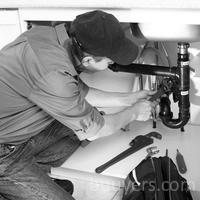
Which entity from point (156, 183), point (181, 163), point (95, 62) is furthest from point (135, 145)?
point (95, 62)

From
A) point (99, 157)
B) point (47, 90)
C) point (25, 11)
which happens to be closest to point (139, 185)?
point (99, 157)

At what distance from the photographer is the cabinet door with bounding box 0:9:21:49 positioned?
4.64ft

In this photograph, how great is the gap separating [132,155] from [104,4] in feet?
2.22

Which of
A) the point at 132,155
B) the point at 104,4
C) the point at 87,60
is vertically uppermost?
the point at 104,4

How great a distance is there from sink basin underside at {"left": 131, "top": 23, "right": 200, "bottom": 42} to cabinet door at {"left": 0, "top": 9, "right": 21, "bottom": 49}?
47cm

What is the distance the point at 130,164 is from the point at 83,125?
0.41 m

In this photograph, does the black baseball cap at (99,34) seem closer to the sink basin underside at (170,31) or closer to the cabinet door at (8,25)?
the sink basin underside at (170,31)

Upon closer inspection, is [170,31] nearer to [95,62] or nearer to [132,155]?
[95,62]

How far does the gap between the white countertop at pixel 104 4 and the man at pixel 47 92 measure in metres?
0.08

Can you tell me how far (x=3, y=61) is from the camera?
1.21 metres

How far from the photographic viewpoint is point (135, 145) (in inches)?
65.1

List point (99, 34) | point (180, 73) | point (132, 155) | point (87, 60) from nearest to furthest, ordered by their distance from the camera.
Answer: point (99, 34)
point (87, 60)
point (180, 73)
point (132, 155)

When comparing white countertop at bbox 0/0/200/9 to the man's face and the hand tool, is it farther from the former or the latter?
the hand tool

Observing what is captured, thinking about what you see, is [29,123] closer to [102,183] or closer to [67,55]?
[67,55]
